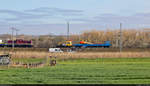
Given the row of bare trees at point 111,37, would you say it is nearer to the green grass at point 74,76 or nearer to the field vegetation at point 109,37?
the field vegetation at point 109,37

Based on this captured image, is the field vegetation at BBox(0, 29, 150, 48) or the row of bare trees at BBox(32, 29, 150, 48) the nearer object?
the row of bare trees at BBox(32, 29, 150, 48)

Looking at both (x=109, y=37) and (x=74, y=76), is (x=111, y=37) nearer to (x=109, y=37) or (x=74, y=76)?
(x=109, y=37)

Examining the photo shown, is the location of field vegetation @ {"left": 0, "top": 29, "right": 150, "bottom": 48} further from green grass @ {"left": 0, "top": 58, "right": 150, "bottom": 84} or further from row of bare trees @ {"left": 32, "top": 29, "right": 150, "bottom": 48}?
green grass @ {"left": 0, "top": 58, "right": 150, "bottom": 84}

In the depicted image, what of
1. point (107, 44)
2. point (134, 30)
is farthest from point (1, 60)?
point (134, 30)

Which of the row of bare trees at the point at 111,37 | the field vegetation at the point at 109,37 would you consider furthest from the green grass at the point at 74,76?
the field vegetation at the point at 109,37

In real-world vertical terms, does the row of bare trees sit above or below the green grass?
above

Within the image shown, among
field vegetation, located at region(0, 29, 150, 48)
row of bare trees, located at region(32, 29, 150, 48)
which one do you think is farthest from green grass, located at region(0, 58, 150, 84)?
field vegetation, located at region(0, 29, 150, 48)

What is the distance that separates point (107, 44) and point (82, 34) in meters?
34.1

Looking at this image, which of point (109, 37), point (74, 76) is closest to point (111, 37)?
point (109, 37)

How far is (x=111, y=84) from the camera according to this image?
18047 millimetres

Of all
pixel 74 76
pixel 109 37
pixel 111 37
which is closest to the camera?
→ pixel 74 76

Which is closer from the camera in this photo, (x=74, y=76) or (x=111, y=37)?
(x=74, y=76)

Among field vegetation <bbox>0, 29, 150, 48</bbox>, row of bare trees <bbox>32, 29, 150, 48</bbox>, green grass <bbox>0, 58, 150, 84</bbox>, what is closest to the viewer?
green grass <bbox>0, 58, 150, 84</bbox>

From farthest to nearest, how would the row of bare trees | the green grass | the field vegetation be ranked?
the field vegetation → the row of bare trees → the green grass
